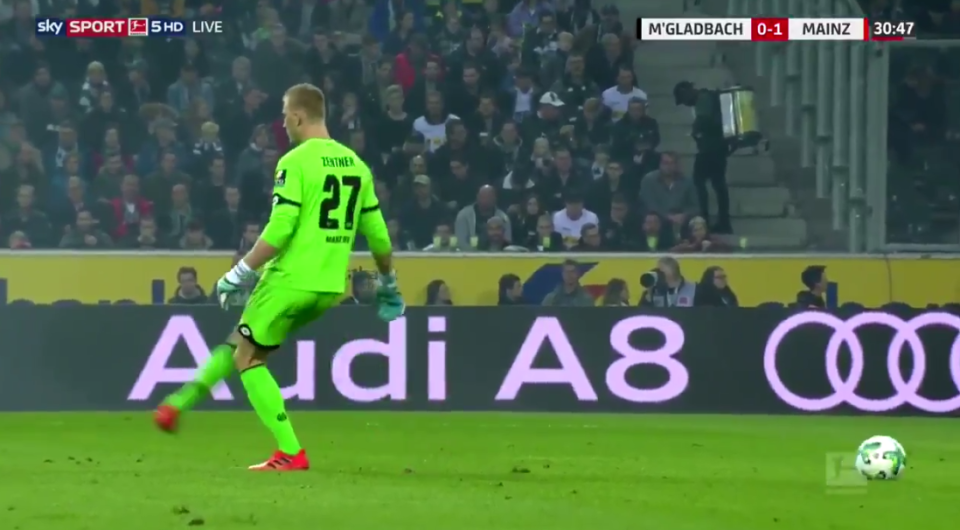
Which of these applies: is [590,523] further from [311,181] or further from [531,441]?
[531,441]

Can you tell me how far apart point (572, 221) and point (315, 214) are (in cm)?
786

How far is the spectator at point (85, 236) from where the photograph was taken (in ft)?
55.4

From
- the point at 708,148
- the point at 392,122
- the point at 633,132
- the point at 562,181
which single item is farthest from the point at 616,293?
the point at 392,122

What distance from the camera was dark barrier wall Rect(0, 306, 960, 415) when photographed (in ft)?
51.4

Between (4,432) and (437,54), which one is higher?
(437,54)

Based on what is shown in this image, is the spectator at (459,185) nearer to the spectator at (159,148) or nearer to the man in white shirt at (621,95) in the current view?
the man in white shirt at (621,95)

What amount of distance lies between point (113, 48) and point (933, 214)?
7.89 meters

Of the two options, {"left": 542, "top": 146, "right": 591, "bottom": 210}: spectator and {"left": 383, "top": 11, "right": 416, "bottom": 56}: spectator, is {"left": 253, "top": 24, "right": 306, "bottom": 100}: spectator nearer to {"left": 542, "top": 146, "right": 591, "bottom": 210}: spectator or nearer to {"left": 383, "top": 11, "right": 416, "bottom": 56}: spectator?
{"left": 383, "top": 11, "right": 416, "bottom": 56}: spectator

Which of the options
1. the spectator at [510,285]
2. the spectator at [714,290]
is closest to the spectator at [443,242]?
the spectator at [510,285]

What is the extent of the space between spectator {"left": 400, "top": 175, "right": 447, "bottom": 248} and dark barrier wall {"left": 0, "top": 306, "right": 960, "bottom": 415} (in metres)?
1.44

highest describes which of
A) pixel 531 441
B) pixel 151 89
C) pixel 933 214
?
pixel 151 89

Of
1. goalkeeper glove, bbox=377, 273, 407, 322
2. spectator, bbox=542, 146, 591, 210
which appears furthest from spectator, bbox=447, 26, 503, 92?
goalkeeper glove, bbox=377, 273, 407, 322

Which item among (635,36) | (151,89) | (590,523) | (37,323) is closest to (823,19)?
(635,36)

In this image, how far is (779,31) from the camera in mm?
18031
